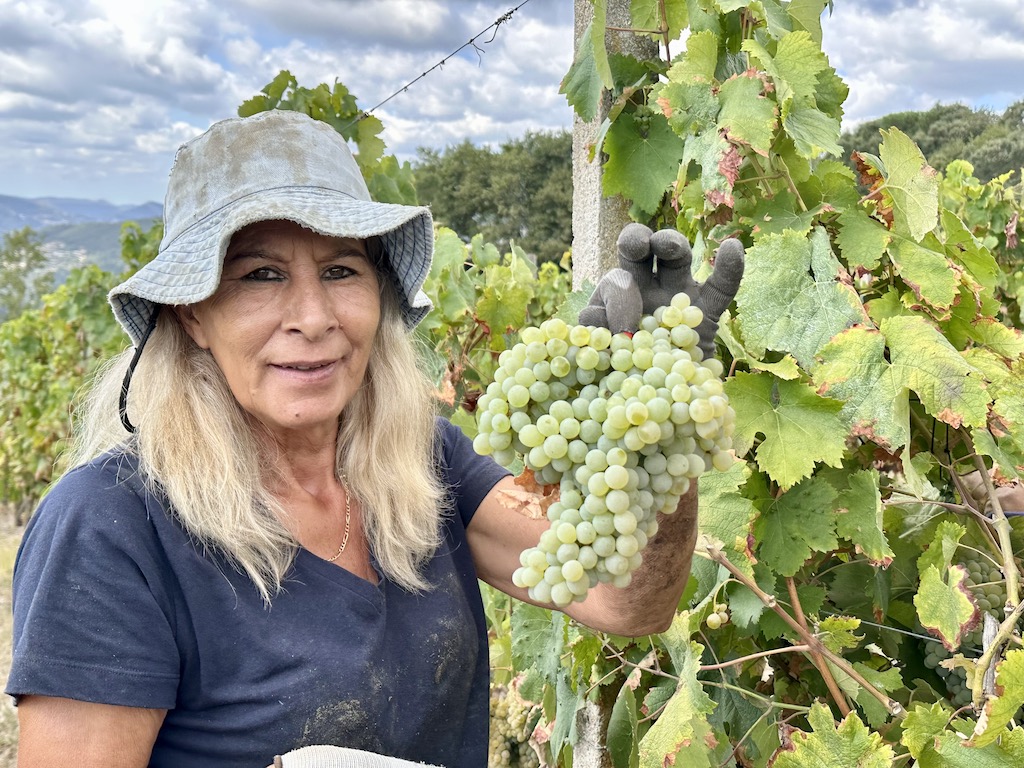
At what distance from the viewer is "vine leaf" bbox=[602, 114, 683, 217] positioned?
2.30 metres

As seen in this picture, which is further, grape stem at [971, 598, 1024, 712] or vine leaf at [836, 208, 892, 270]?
vine leaf at [836, 208, 892, 270]

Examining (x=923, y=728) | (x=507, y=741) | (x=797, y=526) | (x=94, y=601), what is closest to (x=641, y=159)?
(x=797, y=526)

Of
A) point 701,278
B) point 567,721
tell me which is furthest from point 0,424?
point 701,278

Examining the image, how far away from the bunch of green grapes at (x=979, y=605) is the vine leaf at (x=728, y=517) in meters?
0.40

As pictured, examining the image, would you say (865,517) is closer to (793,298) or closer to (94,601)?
(793,298)

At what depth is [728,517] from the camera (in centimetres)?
181

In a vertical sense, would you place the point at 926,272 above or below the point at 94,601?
above

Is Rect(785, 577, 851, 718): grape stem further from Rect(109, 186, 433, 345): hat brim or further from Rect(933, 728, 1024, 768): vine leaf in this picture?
Rect(109, 186, 433, 345): hat brim

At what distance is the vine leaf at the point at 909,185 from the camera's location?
1.83 meters

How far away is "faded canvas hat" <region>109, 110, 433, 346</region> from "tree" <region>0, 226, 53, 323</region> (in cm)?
4637

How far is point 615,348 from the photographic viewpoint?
1.08 metres

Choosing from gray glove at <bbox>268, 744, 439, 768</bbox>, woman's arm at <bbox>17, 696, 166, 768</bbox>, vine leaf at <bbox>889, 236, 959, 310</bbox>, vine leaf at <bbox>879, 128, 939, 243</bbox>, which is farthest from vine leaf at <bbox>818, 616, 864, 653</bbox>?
woman's arm at <bbox>17, 696, 166, 768</bbox>

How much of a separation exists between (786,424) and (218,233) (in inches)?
43.3

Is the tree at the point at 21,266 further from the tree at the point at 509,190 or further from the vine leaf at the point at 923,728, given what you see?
the vine leaf at the point at 923,728
